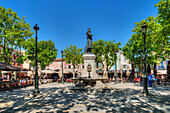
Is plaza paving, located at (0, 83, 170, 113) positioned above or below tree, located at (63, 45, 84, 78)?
below

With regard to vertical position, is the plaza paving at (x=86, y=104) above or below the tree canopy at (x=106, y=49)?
below

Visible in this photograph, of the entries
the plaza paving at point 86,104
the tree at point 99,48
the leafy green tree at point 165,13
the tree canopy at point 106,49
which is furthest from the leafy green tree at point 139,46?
the plaza paving at point 86,104

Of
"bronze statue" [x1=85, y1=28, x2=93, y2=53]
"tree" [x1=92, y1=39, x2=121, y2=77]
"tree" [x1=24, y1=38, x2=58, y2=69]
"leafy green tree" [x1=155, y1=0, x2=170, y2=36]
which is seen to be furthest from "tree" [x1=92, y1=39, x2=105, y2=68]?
"leafy green tree" [x1=155, y1=0, x2=170, y2=36]

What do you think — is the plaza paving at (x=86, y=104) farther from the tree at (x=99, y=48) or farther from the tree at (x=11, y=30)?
the tree at (x=99, y=48)

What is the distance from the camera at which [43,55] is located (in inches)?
1391

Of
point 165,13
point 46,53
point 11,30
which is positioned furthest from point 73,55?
point 165,13

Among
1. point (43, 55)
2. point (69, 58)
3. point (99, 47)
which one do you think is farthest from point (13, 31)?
point (99, 47)

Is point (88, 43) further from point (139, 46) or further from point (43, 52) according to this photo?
point (43, 52)

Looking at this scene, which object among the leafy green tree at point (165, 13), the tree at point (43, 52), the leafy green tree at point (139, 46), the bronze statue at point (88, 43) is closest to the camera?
the leafy green tree at point (165, 13)

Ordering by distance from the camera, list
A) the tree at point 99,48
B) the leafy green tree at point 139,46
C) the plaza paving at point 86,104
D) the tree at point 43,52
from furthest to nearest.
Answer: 1. the tree at point 99,48
2. the tree at point 43,52
3. the leafy green tree at point 139,46
4. the plaza paving at point 86,104

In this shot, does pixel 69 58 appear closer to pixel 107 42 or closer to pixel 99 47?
pixel 99 47

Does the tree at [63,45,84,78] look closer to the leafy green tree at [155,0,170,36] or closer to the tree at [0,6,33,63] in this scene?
the tree at [0,6,33,63]

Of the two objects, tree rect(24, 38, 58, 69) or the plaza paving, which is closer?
the plaza paving

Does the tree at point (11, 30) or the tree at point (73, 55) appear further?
the tree at point (73, 55)
